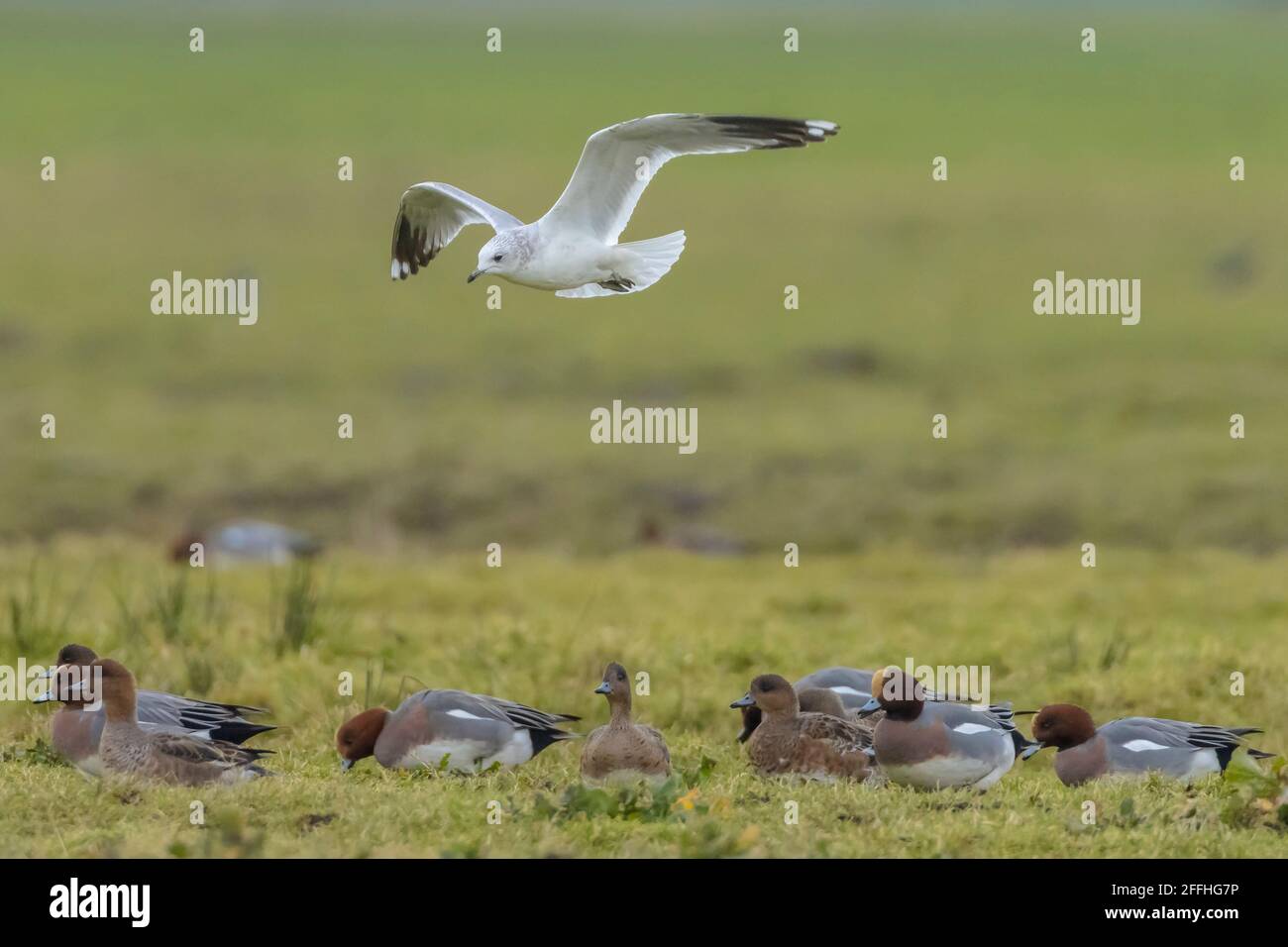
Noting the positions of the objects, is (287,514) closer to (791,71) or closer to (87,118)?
(87,118)

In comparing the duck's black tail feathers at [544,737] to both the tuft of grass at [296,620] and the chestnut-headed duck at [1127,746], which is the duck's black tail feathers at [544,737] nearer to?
the chestnut-headed duck at [1127,746]

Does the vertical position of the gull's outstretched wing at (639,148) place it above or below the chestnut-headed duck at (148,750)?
above

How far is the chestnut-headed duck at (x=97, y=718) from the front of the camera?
25.5 ft

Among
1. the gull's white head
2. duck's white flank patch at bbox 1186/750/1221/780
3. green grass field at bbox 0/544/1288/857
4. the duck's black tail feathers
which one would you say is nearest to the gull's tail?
the gull's white head

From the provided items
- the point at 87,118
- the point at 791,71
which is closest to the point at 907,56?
the point at 791,71

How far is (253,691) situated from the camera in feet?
31.6

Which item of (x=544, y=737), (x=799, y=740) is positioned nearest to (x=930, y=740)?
(x=799, y=740)

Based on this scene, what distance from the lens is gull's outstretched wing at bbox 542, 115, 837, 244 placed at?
824cm

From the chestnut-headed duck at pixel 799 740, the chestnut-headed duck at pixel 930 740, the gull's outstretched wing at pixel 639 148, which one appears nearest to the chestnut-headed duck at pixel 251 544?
the gull's outstretched wing at pixel 639 148

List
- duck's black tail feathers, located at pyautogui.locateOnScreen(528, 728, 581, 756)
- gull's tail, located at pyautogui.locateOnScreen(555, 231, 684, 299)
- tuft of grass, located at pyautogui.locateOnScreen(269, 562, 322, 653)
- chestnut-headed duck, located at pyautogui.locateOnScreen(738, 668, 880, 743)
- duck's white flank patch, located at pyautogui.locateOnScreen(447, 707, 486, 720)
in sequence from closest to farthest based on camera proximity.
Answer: duck's white flank patch, located at pyautogui.locateOnScreen(447, 707, 486, 720) < duck's black tail feathers, located at pyautogui.locateOnScreen(528, 728, 581, 756) < chestnut-headed duck, located at pyautogui.locateOnScreen(738, 668, 880, 743) < gull's tail, located at pyautogui.locateOnScreen(555, 231, 684, 299) < tuft of grass, located at pyautogui.locateOnScreen(269, 562, 322, 653)

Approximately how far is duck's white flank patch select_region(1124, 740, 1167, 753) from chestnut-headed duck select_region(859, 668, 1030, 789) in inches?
23.5

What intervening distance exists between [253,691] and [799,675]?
2.99m

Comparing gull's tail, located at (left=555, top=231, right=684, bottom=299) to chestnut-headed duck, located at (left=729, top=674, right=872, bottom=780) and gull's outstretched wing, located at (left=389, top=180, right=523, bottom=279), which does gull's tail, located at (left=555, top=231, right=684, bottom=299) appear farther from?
chestnut-headed duck, located at (left=729, top=674, right=872, bottom=780)

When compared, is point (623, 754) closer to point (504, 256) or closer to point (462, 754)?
point (462, 754)
